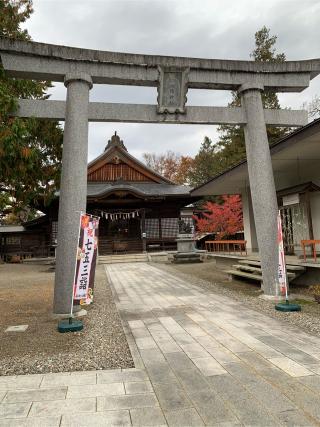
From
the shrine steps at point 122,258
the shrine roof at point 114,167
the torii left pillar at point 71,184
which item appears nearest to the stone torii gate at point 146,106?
the torii left pillar at point 71,184

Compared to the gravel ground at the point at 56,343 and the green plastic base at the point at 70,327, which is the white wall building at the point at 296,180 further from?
the green plastic base at the point at 70,327

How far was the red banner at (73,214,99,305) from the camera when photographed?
5781 millimetres

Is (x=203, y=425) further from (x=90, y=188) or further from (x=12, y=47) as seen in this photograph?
(x=90, y=188)

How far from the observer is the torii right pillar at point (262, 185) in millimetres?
7621

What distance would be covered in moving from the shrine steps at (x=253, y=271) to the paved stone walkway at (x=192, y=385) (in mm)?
3595

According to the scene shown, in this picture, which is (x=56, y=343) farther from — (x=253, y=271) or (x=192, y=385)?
(x=253, y=271)

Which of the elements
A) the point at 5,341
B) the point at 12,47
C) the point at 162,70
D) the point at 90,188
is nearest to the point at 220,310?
the point at 5,341

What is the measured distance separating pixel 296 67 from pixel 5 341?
8.84 meters

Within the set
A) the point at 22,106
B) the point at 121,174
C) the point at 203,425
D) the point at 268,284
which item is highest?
the point at 121,174

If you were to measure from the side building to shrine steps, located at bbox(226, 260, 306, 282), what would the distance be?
12.8 metres

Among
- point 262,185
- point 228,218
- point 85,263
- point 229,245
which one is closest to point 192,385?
point 85,263

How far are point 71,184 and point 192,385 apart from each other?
472cm

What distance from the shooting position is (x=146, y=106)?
7797 millimetres

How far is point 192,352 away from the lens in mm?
4285
